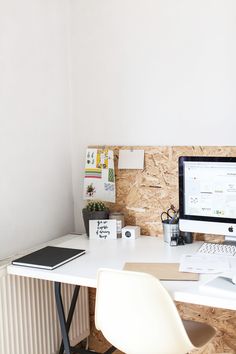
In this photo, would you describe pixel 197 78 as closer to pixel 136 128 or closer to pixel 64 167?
pixel 136 128

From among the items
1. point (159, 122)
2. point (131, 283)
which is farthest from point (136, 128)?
point (131, 283)

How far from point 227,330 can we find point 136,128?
109 centimetres

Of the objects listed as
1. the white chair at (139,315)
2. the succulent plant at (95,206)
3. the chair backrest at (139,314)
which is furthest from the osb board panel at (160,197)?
the chair backrest at (139,314)

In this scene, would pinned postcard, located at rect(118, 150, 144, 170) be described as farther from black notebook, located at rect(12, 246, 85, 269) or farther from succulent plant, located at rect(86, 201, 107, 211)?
black notebook, located at rect(12, 246, 85, 269)

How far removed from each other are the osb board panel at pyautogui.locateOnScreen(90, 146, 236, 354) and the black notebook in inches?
18.0

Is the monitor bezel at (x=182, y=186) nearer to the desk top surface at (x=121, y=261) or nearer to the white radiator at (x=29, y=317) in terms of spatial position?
the desk top surface at (x=121, y=261)

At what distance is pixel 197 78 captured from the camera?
218 cm

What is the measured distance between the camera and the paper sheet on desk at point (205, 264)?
1771 millimetres

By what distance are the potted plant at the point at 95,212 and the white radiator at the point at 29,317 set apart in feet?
1.22

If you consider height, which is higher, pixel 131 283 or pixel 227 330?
pixel 131 283

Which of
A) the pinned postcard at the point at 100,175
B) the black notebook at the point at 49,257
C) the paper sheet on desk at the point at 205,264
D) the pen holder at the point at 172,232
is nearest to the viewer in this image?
the paper sheet on desk at the point at 205,264

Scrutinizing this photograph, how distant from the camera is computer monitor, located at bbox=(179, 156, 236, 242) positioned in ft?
6.70

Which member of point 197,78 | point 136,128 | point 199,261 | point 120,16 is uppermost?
point 120,16

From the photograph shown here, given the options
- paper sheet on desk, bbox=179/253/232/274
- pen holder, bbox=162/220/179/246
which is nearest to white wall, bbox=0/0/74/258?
pen holder, bbox=162/220/179/246
